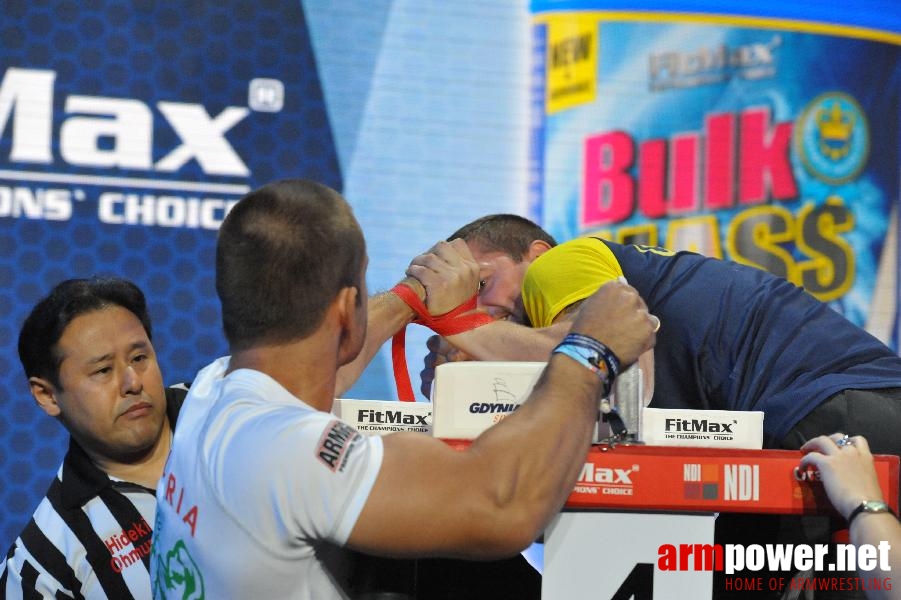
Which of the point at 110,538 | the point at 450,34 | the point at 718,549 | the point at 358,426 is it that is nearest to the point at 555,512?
the point at 718,549

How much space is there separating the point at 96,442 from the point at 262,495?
0.98m

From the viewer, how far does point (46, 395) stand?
2.10 m

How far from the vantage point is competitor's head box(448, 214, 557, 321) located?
2566 millimetres

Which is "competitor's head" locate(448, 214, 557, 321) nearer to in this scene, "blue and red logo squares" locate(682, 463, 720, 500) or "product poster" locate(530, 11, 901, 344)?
"blue and red logo squares" locate(682, 463, 720, 500)

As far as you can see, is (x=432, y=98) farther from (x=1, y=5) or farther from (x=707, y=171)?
(x=1, y=5)

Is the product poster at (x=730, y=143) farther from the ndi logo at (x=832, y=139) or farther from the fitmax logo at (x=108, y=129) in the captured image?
the fitmax logo at (x=108, y=129)

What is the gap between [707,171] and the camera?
4.66 meters

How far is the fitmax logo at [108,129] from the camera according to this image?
159 inches

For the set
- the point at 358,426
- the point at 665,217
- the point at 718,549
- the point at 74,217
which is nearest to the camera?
the point at 718,549

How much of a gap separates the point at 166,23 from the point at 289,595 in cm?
344

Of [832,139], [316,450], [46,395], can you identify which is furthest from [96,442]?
[832,139]

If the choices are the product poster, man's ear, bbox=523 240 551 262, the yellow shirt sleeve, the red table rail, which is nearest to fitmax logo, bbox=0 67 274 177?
the product poster

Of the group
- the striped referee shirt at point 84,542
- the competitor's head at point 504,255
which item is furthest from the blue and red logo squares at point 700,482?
the competitor's head at point 504,255

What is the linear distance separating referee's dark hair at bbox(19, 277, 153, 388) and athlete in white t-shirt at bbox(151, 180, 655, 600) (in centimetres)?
82
